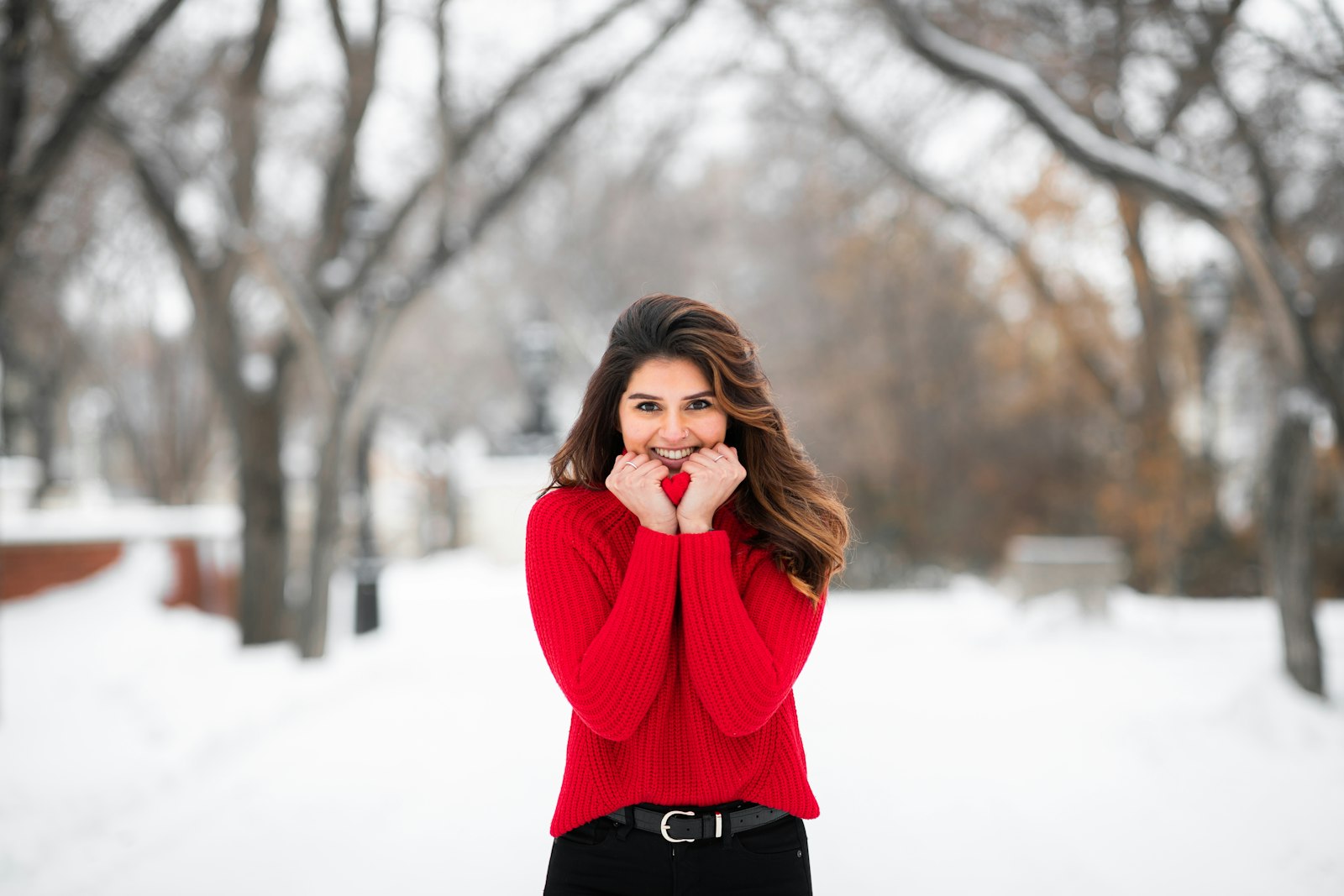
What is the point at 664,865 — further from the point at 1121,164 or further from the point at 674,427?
the point at 1121,164

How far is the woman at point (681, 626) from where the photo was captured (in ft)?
6.82

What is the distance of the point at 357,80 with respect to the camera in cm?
884

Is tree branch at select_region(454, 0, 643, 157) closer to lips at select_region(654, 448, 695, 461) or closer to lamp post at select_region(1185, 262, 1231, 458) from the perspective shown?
lamp post at select_region(1185, 262, 1231, 458)

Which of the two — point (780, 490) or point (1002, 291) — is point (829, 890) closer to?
point (780, 490)

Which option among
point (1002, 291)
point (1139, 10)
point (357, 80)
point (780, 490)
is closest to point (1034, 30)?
point (1139, 10)

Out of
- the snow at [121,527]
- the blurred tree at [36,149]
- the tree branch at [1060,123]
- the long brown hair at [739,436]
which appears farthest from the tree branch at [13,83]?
the long brown hair at [739,436]

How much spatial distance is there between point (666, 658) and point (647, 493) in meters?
0.30

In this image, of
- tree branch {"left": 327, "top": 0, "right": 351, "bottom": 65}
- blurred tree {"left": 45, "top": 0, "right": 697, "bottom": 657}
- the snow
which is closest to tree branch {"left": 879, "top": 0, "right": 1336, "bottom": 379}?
blurred tree {"left": 45, "top": 0, "right": 697, "bottom": 657}

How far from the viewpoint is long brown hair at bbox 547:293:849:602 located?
2.22m

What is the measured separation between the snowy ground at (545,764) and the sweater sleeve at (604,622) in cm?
284

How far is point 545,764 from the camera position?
251 inches

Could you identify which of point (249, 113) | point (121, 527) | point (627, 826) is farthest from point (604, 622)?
point (121, 527)

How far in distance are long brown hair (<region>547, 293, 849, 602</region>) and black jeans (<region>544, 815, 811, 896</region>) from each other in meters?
0.49

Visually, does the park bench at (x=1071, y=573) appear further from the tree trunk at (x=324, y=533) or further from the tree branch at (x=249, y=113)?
the tree branch at (x=249, y=113)
